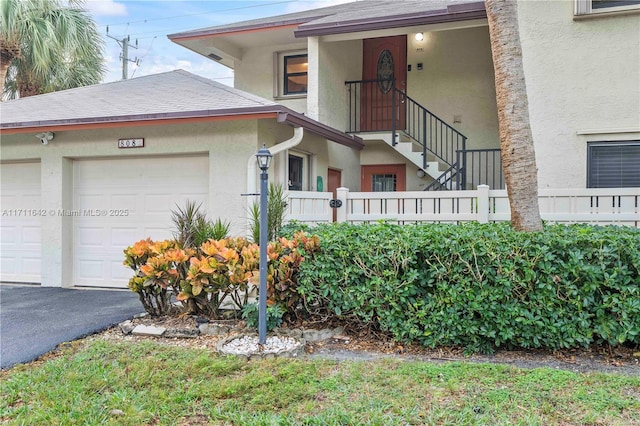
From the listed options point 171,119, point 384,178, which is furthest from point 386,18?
point 171,119

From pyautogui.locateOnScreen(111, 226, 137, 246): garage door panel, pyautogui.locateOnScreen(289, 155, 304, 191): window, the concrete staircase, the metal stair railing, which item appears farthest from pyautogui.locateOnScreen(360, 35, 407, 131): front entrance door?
pyautogui.locateOnScreen(111, 226, 137, 246): garage door panel

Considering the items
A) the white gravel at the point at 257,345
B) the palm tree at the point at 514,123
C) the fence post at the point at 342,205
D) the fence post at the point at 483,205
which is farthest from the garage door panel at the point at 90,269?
the palm tree at the point at 514,123

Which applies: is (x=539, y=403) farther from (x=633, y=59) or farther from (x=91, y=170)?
(x=91, y=170)

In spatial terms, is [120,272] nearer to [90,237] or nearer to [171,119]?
[90,237]

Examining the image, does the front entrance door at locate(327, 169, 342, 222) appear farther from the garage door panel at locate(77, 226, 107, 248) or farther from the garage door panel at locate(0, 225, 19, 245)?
the garage door panel at locate(0, 225, 19, 245)

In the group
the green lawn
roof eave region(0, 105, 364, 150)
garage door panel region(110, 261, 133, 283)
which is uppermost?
roof eave region(0, 105, 364, 150)

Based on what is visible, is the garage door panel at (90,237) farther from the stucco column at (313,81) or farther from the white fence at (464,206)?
the stucco column at (313,81)

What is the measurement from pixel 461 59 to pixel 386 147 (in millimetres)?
2657

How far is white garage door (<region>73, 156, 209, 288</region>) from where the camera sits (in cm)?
781

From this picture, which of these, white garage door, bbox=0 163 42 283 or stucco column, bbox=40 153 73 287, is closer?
stucco column, bbox=40 153 73 287

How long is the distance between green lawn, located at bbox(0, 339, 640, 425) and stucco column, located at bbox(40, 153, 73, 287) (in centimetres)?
435

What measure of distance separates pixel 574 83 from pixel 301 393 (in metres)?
6.69

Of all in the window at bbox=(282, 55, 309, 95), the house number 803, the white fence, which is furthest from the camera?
the window at bbox=(282, 55, 309, 95)

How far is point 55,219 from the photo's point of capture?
817 cm
